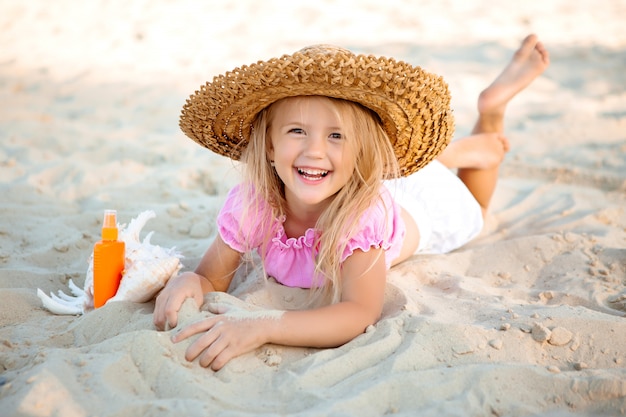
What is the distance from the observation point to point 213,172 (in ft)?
14.4

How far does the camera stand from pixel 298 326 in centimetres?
210

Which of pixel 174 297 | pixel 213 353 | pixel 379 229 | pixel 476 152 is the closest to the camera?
pixel 213 353

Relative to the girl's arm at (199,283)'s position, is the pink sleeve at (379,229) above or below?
above

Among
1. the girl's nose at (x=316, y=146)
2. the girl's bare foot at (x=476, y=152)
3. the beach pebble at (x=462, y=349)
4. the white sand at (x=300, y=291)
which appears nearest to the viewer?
the white sand at (x=300, y=291)

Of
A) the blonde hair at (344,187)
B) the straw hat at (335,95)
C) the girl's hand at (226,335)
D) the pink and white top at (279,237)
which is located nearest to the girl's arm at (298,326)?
the girl's hand at (226,335)

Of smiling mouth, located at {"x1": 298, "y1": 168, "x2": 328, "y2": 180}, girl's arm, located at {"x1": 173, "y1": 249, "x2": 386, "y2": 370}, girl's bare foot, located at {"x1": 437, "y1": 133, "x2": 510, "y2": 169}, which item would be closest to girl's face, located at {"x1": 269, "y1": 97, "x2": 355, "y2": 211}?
smiling mouth, located at {"x1": 298, "y1": 168, "x2": 328, "y2": 180}

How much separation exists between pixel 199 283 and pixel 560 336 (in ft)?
4.65

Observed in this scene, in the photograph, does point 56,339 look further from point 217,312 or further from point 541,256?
point 541,256

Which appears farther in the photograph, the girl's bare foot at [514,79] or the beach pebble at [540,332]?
the girl's bare foot at [514,79]

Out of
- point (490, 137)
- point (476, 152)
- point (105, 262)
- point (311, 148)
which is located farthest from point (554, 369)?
point (490, 137)

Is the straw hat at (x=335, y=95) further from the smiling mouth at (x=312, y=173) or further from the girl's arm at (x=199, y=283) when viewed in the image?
the girl's arm at (x=199, y=283)

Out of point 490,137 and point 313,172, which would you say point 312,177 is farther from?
point 490,137

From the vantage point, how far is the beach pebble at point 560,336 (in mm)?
2115

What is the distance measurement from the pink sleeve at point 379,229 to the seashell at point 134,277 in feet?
2.50
